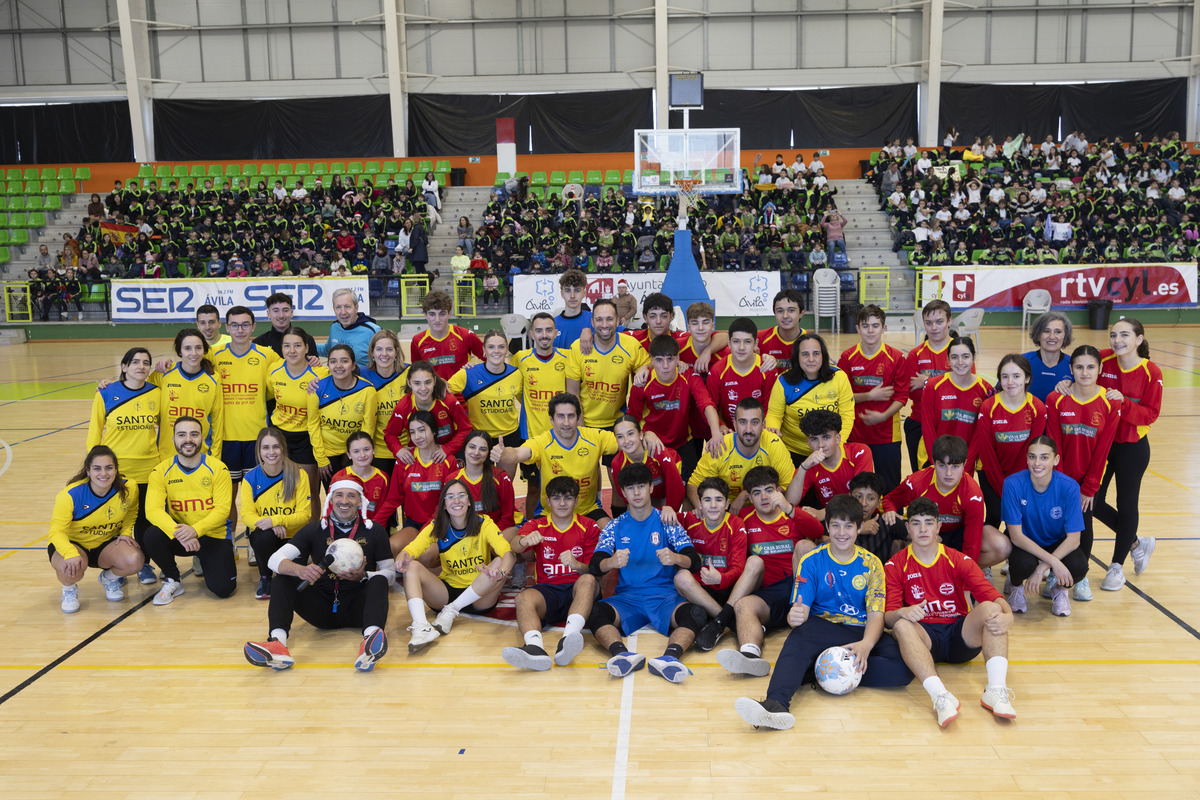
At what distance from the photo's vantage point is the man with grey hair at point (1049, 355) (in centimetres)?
650

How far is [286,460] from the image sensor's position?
6.54 meters

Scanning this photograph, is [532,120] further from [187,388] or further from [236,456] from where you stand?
[187,388]

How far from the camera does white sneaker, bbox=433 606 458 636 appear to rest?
229 inches

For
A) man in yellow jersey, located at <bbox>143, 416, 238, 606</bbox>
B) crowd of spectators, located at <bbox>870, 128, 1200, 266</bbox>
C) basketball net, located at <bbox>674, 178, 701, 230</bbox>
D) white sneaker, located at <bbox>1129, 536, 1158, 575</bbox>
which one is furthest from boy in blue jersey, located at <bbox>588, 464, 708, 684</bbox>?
crowd of spectators, located at <bbox>870, 128, 1200, 266</bbox>

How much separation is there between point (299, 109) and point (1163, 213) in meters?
26.4

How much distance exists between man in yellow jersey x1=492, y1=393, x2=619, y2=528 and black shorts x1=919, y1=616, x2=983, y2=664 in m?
2.29

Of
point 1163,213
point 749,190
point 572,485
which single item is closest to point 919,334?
point 749,190

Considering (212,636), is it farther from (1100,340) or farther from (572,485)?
(1100,340)

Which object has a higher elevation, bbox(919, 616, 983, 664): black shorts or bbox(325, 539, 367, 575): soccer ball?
bbox(325, 539, 367, 575): soccer ball

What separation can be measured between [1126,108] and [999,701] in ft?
101

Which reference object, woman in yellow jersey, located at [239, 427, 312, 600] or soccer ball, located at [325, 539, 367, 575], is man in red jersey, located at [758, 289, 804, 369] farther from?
woman in yellow jersey, located at [239, 427, 312, 600]

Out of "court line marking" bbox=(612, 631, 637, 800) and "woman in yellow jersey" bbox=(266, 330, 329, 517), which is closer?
"court line marking" bbox=(612, 631, 637, 800)

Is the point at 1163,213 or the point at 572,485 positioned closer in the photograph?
the point at 572,485

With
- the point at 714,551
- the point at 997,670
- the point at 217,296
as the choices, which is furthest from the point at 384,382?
the point at 217,296
